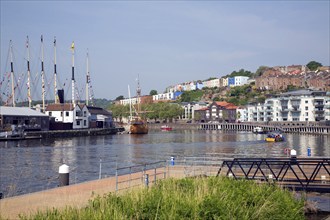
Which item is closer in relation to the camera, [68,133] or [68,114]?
[68,133]

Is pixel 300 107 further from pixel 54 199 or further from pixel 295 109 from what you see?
pixel 54 199

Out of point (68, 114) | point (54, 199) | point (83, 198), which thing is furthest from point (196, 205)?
point (68, 114)

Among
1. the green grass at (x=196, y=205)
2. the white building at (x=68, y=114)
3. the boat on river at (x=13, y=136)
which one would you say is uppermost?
the white building at (x=68, y=114)

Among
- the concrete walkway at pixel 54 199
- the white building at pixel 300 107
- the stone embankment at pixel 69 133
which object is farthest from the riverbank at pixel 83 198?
the white building at pixel 300 107

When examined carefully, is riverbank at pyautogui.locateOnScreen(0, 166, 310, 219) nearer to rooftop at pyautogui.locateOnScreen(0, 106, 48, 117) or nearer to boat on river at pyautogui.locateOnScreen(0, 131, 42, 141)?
boat on river at pyautogui.locateOnScreen(0, 131, 42, 141)

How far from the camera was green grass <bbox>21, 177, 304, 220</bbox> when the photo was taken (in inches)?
477

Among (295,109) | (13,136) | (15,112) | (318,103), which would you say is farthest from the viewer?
(295,109)

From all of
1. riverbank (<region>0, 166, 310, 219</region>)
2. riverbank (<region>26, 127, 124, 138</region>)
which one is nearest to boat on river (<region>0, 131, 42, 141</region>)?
riverbank (<region>26, 127, 124, 138</region>)

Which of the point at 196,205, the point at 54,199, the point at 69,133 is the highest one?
the point at 196,205

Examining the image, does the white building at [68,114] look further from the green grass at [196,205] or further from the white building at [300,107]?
the green grass at [196,205]

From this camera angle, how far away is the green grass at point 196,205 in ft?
39.7

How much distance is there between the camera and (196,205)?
12.8m

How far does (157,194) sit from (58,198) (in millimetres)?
5833

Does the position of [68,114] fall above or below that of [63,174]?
above
